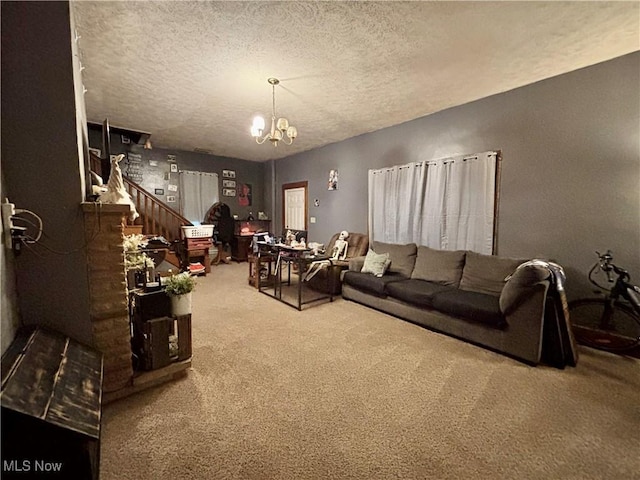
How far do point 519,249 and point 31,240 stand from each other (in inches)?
171

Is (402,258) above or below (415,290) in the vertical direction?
above

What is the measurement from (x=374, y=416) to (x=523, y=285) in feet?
5.61

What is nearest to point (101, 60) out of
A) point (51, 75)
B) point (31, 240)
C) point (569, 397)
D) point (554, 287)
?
point (51, 75)

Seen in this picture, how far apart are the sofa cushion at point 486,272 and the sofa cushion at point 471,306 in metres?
0.13

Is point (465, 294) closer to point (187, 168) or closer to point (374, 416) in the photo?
point (374, 416)

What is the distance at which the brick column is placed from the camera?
1761mm

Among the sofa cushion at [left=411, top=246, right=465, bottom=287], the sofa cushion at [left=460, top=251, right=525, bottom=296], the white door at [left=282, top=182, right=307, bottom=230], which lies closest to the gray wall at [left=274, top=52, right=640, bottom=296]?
the sofa cushion at [left=460, top=251, right=525, bottom=296]

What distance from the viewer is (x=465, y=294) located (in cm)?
300

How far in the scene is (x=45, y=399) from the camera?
1148mm

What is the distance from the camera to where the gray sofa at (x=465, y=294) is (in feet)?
7.84

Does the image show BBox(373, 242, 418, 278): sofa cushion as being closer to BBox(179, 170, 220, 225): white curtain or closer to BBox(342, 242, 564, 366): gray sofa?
BBox(342, 242, 564, 366): gray sofa

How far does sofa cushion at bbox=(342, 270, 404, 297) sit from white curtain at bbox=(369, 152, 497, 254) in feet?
2.90

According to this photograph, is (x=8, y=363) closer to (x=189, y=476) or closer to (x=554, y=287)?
(x=189, y=476)

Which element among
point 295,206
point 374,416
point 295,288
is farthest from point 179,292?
point 295,206
